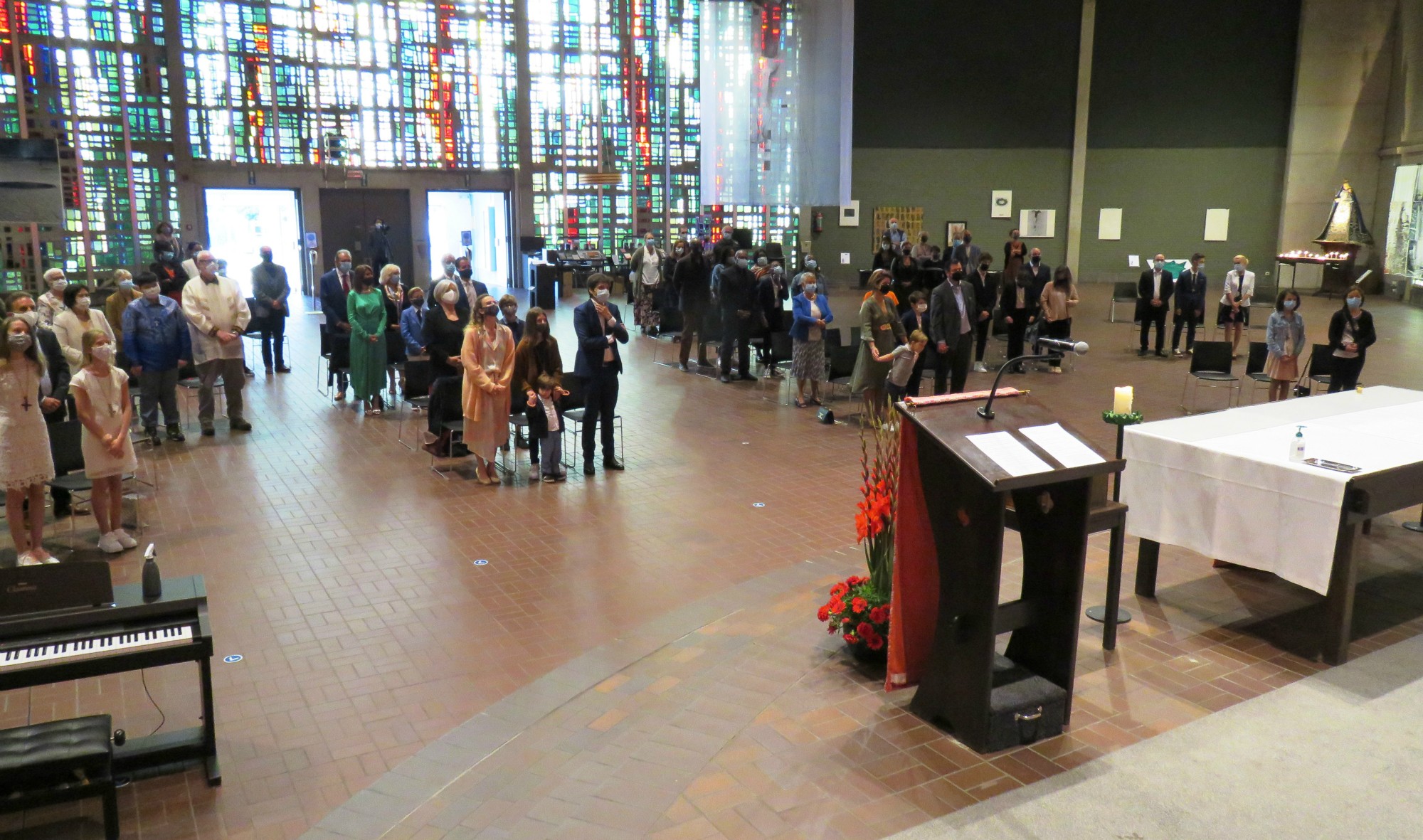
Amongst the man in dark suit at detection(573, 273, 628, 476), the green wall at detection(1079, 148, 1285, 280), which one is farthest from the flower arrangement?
the green wall at detection(1079, 148, 1285, 280)

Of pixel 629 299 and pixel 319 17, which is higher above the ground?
pixel 319 17

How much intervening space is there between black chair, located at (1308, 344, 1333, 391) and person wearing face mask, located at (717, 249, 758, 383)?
6.68m

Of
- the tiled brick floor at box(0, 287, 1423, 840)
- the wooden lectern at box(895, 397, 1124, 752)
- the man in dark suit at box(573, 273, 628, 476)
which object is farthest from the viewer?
the man in dark suit at box(573, 273, 628, 476)

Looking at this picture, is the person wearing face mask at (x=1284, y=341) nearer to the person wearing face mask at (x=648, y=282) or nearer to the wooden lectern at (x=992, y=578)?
the wooden lectern at (x=992, y=578)

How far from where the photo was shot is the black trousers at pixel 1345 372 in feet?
37.9

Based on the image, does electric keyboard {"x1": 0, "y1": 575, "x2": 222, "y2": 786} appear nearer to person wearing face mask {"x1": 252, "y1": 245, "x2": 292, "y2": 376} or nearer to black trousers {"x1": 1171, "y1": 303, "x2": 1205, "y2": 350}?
person wearing face mask {"x1": 252, "y1": 245, "x2": 292, "y2": 376}

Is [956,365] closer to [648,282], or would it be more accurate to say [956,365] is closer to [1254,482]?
[1254,482]

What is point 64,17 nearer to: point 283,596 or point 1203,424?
point 283,596

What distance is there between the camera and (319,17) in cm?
2366

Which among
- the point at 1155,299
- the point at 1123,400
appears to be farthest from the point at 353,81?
the point at 1123,400

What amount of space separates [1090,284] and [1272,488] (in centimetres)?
2483

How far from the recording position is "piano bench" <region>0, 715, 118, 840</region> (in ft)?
13.8

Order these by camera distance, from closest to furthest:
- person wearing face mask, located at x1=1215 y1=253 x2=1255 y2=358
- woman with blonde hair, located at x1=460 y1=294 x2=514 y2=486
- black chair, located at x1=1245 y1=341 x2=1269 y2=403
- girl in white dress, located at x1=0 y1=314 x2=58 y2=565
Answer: girl in white dress, located at x1=0 y1=314 x2=58 y2=565 < woman with blonde hair, located at x1=460 y1=294 x2=514 y2=486 < black chair, located at x1=1245 y1=341 x2=1269 y2=403 < person wearing face mask, located at x1=1215 y1=253 x2=1255 y2=358

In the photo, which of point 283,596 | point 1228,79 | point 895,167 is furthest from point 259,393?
point 1228,79
